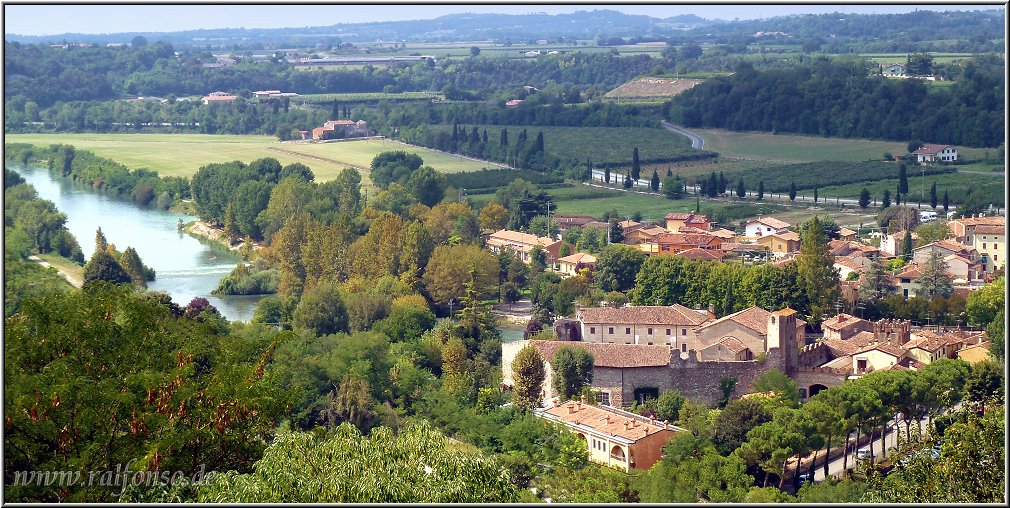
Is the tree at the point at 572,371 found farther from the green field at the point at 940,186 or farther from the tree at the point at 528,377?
the green field at the point at 940,186

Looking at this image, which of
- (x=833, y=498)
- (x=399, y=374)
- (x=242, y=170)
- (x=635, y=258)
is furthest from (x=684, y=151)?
(x=833, y=498)

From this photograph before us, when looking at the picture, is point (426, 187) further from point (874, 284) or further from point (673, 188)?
point (874, 284)

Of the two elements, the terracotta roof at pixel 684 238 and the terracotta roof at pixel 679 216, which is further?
the terracotta roof at pixel 679 216

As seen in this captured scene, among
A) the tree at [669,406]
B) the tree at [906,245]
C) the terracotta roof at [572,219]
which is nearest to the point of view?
the tree at [669,406]

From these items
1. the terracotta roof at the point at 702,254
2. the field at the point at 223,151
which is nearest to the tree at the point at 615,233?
the terracotta roof at the point at 702,254

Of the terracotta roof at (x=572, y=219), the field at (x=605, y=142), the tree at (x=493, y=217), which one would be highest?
the tree at (x=493, y=217)

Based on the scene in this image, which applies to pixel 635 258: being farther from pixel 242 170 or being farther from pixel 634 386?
pixel 242 170

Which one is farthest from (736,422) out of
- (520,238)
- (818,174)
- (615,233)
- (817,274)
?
(818,174)
